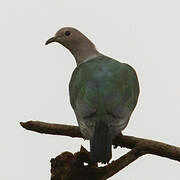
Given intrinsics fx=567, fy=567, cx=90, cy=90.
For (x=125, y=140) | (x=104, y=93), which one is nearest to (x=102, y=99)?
(x=104, y=93)

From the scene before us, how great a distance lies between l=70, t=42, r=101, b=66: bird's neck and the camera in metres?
6.48

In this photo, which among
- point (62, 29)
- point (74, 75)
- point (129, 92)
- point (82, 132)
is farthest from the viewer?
point (62, 29)

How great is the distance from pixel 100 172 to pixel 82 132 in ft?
1.42

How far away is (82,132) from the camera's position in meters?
5.01

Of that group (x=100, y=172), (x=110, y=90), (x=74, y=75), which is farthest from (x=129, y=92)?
(x=100, y=172)

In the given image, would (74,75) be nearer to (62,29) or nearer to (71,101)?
(71,101)

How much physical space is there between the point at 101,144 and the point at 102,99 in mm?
503

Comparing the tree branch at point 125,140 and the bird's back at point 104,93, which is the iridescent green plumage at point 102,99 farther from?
the tree branch at point 125,140

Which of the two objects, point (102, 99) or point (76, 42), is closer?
point (102, 99)

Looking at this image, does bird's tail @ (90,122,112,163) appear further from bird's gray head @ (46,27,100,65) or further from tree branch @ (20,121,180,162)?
bird's gray head @ (46,27,100,65)

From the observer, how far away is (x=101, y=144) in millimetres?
4824

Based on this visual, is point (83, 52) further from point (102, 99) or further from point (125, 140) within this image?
point (125, 140)

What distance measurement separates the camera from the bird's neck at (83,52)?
21.3 feet

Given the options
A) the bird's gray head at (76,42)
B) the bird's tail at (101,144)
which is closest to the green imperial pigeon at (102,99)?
the bird's tail at (101,144)
